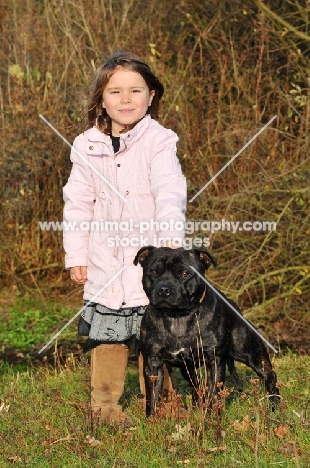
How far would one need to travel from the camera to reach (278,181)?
25.8 feet

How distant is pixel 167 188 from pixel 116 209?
344 millimetres

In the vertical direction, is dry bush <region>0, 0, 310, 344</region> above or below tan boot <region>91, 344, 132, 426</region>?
above

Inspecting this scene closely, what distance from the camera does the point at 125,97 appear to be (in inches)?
197

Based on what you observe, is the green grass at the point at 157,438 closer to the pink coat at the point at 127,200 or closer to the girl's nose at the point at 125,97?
the pink coat at the point at 127,200

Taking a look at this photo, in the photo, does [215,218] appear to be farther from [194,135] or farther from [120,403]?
[120,403]

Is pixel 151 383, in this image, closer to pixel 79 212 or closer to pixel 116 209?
pixel 116 209

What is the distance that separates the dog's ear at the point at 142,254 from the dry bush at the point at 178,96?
11.4ft

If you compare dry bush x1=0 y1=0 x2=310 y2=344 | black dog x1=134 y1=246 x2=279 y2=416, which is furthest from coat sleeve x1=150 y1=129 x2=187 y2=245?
dry bush x1=0 y1=0 x2=310 y2=344

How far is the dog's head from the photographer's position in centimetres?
452

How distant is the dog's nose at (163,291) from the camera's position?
4.48m

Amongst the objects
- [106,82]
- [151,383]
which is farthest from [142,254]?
[106,82]

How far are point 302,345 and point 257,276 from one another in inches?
31.3

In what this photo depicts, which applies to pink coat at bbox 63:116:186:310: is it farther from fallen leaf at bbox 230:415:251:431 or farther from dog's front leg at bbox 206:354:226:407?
fallen leaf at bbox 230:415:251:431

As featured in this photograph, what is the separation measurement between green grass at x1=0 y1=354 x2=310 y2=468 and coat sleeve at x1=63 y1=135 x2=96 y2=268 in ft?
2.60
